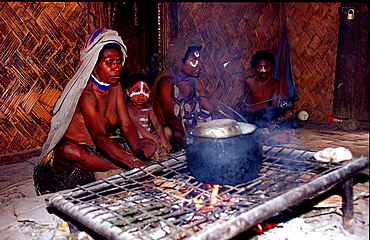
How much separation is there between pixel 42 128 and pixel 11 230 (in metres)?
2.39

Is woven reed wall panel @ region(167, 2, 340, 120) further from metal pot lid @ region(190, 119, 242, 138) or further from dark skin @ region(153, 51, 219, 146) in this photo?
metal pot lid @ region(190, 119, 242, 138)

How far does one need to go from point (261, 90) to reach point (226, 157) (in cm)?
401

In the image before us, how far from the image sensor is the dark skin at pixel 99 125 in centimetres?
286

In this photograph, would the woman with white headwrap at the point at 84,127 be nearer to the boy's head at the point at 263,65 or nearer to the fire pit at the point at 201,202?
the fire pit at the point at 201,202

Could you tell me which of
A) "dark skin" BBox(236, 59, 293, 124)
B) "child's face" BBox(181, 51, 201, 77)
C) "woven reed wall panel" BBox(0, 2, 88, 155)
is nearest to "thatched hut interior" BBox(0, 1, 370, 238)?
"woven reed wall panel" BBox(0, 2, 88, 155)

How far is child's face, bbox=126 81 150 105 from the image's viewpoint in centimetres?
409

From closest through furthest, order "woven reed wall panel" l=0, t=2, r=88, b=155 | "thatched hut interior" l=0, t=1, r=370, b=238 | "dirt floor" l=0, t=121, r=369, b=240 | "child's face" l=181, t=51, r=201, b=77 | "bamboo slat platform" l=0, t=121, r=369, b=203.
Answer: "dirt floor" l=0, t=121, r=369, b=240, "bamboo slat platform" l=0, t=121, r=369, b=203, "woven reed wall panel" l=0, t=2, r=88, b=155, "thatched hut interior" l=0, t=1, r=370, b=238, "child's face" l=181, t=51, r=201, b=77

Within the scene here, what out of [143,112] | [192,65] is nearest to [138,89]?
[143,112]

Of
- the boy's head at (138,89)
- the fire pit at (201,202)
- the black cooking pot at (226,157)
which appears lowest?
the fire pit at (201,202)

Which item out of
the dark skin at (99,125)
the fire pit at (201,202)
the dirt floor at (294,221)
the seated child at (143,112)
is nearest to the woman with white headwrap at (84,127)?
the dark skin at (99,125)

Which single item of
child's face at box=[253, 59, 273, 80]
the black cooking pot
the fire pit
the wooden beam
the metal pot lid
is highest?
child's face at box=[253, 59, 273, 80]

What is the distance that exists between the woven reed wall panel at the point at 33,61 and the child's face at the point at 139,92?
1.12 metres

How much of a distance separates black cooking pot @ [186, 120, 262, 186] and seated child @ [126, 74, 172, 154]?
2.17 m

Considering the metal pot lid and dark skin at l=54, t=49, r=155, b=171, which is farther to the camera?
dark skin at l=54, t=49, r=155, b=171
